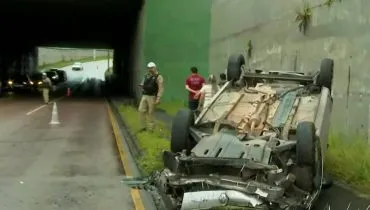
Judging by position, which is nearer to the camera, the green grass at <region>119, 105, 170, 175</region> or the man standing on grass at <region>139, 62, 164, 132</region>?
the green grass at <region>119, 105, 170, 175</region>

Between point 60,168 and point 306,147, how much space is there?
5.33 metres

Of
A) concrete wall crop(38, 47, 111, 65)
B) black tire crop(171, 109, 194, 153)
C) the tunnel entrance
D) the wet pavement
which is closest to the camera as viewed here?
the wet pavement

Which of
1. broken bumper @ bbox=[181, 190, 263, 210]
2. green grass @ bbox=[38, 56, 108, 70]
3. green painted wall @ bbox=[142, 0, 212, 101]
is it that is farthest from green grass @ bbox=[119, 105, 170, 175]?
green grass @ bbox=[38, 56, 108, 70]

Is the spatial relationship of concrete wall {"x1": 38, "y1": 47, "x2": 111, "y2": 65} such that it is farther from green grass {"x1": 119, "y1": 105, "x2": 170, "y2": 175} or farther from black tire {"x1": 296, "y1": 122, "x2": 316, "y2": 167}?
black tire {"x1": 296, "y1": 122, "x2": 316, "y2": 167}

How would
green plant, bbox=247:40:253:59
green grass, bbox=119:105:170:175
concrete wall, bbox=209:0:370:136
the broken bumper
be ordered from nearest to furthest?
the broken bumper < green grass, bbox=119:105:170:175 < concrete wall, bbox=209:0:370:136 < green plant, bbox=247:40:253:59

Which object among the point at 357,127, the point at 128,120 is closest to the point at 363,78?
the point at 357,127

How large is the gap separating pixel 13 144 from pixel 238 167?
8.80 meters

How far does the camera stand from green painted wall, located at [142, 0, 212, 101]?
2961 centimetres

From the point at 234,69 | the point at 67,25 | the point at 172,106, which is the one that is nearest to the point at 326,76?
the point at 234,69

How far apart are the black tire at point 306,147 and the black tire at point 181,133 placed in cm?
176

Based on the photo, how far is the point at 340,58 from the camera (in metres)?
12.4

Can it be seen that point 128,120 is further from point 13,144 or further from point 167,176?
point 167,176

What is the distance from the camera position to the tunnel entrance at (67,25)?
3700 centimetres

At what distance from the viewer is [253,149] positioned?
7500 mm
